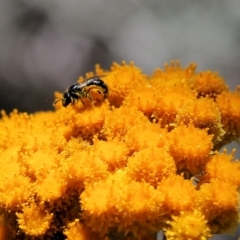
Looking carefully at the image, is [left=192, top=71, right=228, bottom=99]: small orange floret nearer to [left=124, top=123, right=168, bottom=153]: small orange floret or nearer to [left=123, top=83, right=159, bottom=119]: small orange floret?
[left=123, top=83, right=159, bottom=119]: small orange floret

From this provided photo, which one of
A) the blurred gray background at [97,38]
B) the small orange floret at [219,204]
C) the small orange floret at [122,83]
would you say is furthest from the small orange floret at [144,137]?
the blurred gray background at [97,38]

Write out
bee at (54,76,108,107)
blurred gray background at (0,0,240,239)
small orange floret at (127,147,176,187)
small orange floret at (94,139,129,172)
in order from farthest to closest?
1. blurred gray background at (0,0,240,239)
2. bee at (54,76,108,107)
3. small orange floret at (94,139,129,172)
4. small orange floret at (127,147,176,187)

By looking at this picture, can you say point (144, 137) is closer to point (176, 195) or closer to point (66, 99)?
point (176, 195)

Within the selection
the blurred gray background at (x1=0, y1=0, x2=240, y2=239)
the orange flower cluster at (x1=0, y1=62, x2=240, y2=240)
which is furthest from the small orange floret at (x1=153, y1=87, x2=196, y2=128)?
the blurred gray background at (x1=0, y1=0, x2=240, y2=239)

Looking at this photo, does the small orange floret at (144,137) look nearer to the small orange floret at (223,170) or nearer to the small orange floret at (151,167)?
the small orange floret at (151,167)

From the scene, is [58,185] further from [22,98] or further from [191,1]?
[191,1]

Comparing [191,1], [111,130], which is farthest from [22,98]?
[111,130]
